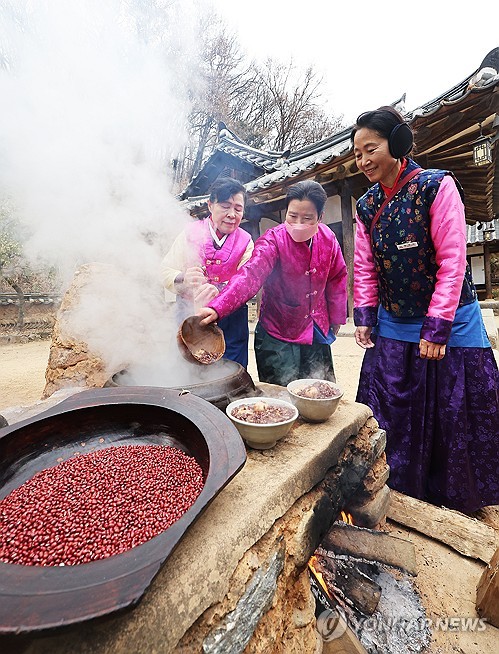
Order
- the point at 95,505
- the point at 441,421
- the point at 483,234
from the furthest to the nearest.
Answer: the point at 483,234, the point at 441,421, the point at 95,505

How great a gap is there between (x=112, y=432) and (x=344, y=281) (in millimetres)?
2252

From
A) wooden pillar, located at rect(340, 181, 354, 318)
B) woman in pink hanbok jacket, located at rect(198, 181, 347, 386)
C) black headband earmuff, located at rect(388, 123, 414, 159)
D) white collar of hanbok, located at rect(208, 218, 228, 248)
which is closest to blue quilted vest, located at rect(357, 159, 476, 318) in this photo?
black headband earmuff, located at rect(388, 123, 414, 159)

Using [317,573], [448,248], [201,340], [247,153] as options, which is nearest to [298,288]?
[201,340]

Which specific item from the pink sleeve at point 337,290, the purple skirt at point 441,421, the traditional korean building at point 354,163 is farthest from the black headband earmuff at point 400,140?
the traditional korean building at point 354,163

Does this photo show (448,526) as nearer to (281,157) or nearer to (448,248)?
(448,248)

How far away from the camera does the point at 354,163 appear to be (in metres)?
6.32

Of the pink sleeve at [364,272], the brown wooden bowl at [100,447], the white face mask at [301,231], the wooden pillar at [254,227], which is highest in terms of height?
the wooden pillar at [254,227]

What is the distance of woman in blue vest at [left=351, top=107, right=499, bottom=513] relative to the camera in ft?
6.68

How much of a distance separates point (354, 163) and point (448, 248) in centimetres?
513

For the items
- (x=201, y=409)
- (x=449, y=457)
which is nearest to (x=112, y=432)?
(x=201, y=409)

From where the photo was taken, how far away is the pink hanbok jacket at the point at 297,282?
8.89 ft

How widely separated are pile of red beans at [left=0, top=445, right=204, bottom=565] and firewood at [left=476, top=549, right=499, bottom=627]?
1.49 m

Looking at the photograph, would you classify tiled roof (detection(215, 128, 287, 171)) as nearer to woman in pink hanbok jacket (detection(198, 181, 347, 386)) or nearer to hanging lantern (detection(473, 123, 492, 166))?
hanging lantern (detection(473, 123, 492, 166))

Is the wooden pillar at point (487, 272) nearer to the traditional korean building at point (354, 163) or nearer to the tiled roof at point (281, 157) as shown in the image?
the traditional korean building at point (354, 163)
